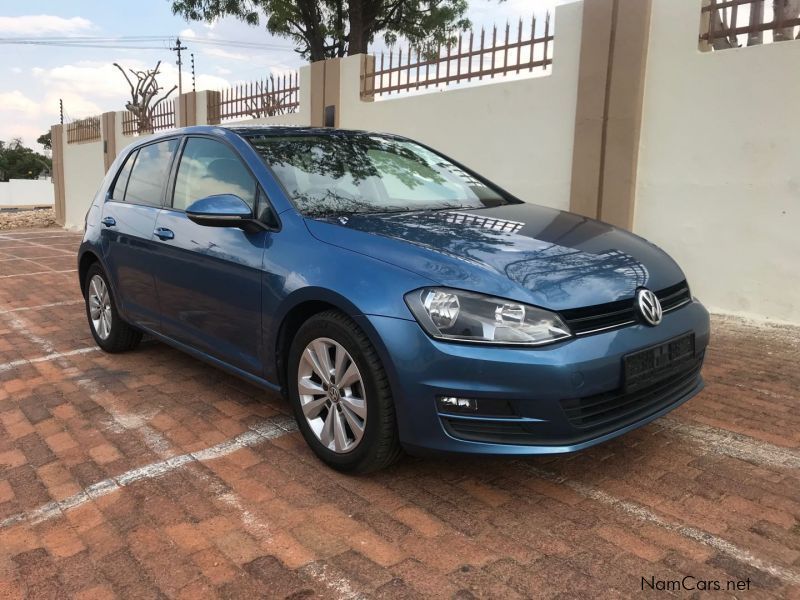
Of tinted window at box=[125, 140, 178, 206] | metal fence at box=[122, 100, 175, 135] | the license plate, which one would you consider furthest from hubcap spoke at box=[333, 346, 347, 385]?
metal fence at box=[122, 100, 175, 135]

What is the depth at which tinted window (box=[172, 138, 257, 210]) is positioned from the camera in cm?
352

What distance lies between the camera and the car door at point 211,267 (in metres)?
3.32

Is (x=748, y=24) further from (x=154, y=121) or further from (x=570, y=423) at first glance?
(x=154, y=121)


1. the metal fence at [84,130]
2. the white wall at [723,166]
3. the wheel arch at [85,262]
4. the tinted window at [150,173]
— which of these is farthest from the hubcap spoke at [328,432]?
the metal fence at [84,130]

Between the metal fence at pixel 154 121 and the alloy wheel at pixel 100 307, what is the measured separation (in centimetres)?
1000

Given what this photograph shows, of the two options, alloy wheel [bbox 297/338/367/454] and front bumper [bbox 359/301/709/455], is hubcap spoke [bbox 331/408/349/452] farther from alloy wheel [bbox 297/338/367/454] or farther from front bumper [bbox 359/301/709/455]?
front bumper [bbox 359/301/709/455]

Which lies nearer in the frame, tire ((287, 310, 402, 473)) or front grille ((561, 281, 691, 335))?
front grille ((561, 281, 691, 335))

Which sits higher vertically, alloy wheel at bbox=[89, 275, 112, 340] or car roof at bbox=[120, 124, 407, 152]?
car roof at bbox=[120, 124, 407, 152]

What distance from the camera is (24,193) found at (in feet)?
176

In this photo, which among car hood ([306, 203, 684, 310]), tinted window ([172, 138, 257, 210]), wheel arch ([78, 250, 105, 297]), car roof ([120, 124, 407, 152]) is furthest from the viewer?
wheel arch ([78, 250, 105, 297])

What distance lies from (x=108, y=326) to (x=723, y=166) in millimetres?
5447

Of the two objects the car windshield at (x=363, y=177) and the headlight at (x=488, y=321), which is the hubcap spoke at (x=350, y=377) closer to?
the headlight at (x=488, y=321)

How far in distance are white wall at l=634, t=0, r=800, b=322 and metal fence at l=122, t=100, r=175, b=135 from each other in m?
11.1

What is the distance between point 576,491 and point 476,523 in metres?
0.52
